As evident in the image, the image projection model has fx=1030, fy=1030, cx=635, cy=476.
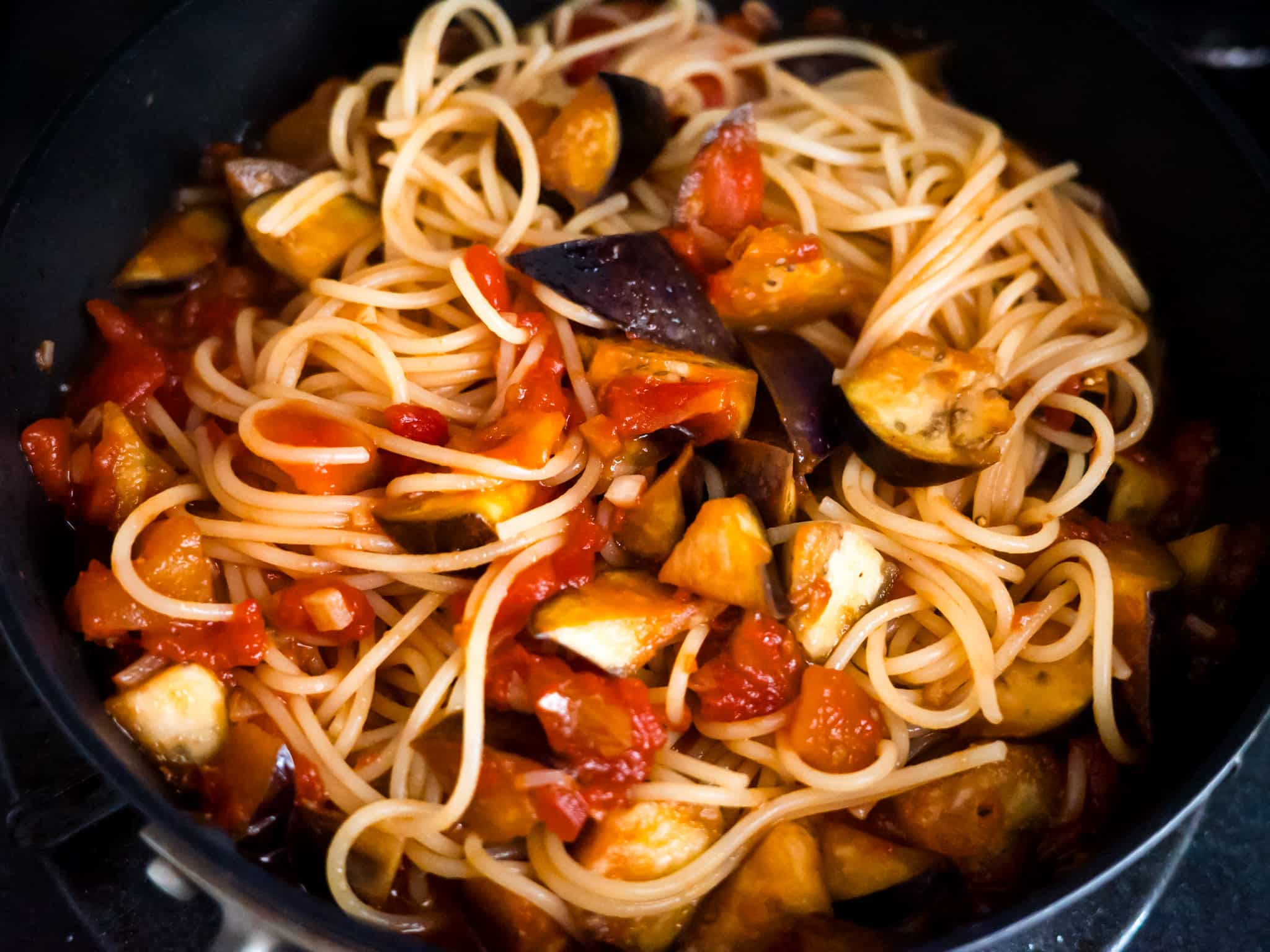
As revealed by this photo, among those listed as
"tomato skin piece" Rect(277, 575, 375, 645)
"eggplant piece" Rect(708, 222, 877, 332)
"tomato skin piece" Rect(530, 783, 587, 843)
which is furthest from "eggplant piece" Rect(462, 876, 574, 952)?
"eggplant piece" Rect(708, 222, 877, 332)

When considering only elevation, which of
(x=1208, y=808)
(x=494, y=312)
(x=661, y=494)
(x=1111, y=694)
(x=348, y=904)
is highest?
(x=494, y=312)

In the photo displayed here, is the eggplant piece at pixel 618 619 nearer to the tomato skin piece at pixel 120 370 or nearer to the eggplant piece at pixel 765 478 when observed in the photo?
the eggplant piece at pixel 765 478

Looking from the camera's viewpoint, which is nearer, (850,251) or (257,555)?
(257,555)

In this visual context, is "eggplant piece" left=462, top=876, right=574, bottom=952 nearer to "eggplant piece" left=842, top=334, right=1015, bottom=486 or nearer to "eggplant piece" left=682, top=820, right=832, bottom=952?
"eggplant piece" left=682, top=820, right=832, bottom=952

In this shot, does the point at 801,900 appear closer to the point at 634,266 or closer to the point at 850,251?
the point at 634,266

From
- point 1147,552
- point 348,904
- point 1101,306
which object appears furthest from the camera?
point 1101,306

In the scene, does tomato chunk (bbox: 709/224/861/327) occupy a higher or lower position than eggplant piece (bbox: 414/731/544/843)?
higher

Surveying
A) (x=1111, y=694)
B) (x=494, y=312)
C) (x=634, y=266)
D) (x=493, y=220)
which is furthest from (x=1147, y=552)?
(x=493, y=220)

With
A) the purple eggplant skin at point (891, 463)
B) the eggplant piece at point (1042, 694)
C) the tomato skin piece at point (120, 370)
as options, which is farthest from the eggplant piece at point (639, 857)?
the tomato skin piece at point (120, 370)
